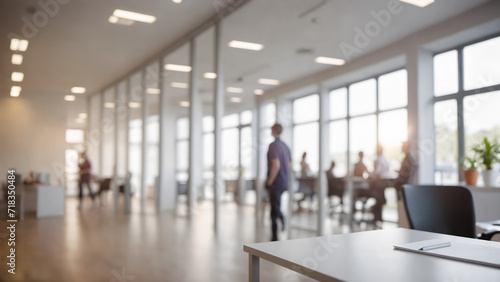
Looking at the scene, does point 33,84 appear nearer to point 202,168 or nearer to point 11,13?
point 11,13

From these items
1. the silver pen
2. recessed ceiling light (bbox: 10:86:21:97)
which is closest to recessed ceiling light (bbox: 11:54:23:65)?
recessed ceiling light (bbox: 10:86:21:97)

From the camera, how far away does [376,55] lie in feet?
25.8

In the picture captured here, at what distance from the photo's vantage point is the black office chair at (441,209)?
231cm

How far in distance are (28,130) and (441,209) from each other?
3.83 metres

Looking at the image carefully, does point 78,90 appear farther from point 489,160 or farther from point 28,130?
point 489,160

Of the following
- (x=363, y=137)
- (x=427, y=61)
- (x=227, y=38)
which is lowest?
(x=363, y=137)

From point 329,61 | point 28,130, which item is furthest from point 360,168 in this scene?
point 28,130

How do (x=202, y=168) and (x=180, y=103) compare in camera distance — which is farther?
(x=180, y=103)

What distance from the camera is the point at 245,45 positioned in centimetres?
764

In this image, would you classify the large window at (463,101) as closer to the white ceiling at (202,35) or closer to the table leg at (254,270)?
the white ceiling at (202,35)

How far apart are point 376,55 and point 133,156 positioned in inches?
470

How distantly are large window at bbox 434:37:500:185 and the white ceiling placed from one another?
0.82 meters

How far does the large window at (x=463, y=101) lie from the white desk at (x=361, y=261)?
18.7 ft

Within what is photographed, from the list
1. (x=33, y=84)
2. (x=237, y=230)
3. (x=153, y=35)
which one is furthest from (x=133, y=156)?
(x=33, y=84)
